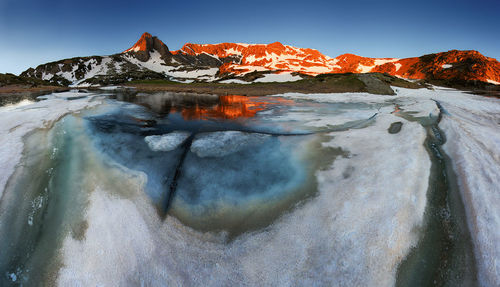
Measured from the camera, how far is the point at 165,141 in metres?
6.23

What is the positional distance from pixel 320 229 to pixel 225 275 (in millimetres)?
1533

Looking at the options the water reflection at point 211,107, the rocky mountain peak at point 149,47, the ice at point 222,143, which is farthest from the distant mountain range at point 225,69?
the ice at point 222,143

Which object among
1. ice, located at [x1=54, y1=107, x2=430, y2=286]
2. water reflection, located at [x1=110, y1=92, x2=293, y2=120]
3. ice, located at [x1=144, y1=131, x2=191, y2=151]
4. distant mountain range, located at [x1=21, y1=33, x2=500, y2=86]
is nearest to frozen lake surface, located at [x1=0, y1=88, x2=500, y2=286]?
ice, located at [x1=54, y1=107, x2=430, y2=286]

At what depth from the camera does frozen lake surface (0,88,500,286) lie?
2.54 m

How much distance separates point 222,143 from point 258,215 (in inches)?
122

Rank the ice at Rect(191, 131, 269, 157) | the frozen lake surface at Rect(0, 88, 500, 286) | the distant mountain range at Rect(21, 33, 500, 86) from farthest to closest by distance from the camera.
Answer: the distant mountain range at Rect(21, 33, 500, 86) → the ice at Rect(191, 131, 269, 157) → the frozen lake surface at Rect(0, 88, 500, 286)

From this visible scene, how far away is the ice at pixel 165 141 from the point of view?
19.0 feet

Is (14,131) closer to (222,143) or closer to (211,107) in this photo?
(222,143)

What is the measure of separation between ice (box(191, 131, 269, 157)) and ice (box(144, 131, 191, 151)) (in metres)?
0.50

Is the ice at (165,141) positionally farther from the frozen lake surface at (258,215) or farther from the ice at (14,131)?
the ice at (14,131)

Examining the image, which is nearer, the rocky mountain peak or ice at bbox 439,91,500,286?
ice at bbox 439,91,500,286

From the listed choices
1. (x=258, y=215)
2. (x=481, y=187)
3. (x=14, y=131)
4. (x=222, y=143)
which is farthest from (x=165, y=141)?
(x=481, y=187)

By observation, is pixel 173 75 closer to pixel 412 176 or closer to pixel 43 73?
pixel 43 73

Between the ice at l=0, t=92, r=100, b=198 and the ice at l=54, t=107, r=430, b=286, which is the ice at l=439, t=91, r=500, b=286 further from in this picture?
the ice at l=0, t=92, r=100, b=198
